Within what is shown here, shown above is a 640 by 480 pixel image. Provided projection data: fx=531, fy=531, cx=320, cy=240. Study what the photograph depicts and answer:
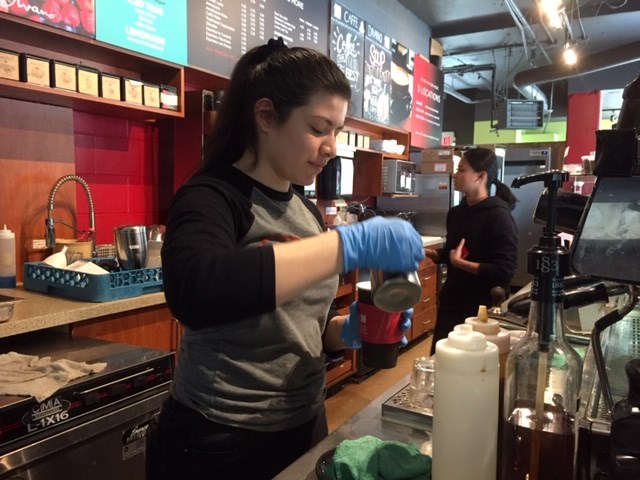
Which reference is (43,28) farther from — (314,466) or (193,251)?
(314,466)

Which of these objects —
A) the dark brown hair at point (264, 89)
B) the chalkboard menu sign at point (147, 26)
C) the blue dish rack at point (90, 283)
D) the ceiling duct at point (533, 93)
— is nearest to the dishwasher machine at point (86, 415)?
the blue dish rack at point (90, 283)

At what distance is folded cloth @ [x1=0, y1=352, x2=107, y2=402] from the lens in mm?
1483

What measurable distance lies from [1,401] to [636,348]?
1503 millimetres

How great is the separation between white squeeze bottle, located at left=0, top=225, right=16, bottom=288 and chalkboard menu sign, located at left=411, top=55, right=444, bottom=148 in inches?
169

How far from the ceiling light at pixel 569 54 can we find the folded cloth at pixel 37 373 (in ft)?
18.5

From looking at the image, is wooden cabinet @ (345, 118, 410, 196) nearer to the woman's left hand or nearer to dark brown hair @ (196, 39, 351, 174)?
the woman's left hand

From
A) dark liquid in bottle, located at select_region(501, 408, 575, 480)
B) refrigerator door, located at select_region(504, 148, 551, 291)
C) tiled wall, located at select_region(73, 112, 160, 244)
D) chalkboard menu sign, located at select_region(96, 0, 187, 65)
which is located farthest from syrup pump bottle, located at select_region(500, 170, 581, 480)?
refrigerator door, located at select_region(504, 148, 551, 291)

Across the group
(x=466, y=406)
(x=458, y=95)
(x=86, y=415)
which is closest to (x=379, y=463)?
(x=466, y=406)

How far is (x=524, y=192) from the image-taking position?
705cm

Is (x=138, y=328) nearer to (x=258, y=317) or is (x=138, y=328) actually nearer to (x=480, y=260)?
(x=258, y=317)

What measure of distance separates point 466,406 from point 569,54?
6124 millimetres

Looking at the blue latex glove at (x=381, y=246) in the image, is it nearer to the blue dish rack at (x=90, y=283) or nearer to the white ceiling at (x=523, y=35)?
the blue dish rack at (x=90, y=283)

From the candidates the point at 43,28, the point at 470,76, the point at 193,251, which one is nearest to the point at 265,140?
the point at 193,251

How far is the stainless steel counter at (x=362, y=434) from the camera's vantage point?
752 millimetres
